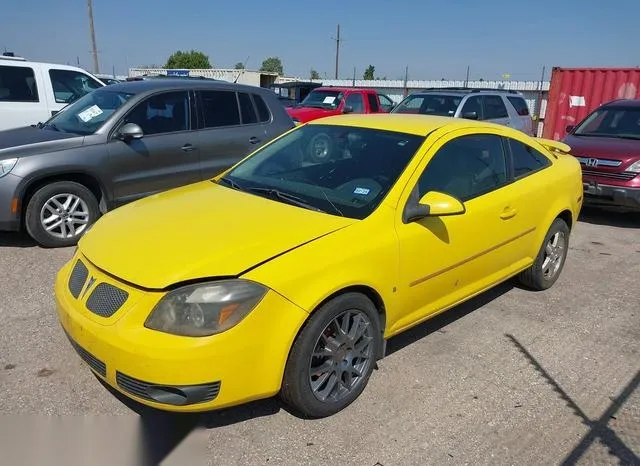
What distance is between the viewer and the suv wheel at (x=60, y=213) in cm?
539

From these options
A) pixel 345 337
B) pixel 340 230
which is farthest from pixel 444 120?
pixel 345 337

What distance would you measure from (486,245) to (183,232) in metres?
2.12

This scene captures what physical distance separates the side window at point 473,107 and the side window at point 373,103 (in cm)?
403

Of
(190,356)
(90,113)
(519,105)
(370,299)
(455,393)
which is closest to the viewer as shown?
(190,356)

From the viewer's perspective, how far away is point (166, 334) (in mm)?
2463

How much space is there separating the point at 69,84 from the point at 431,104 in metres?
6.99

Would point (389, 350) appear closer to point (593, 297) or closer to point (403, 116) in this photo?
point (403, 116)

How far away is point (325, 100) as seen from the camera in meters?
14.5

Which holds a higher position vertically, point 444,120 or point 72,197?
point 444,120

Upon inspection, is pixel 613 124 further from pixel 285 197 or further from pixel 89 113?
pixel 89 113

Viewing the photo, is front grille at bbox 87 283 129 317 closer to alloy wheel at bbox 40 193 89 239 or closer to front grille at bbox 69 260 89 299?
front grille at bbox 69 260 89 299

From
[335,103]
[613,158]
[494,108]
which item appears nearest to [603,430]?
[613,158]

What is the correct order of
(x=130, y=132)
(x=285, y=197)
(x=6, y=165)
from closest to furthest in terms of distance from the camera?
(x=285, y=197), (x=6, y=165), (x=130, y=132)

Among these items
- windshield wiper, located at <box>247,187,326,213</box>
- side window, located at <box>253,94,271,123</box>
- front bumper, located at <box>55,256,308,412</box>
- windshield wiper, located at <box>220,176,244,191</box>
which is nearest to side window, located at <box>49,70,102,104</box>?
side window, located at <box>253,94,271,123</box>
